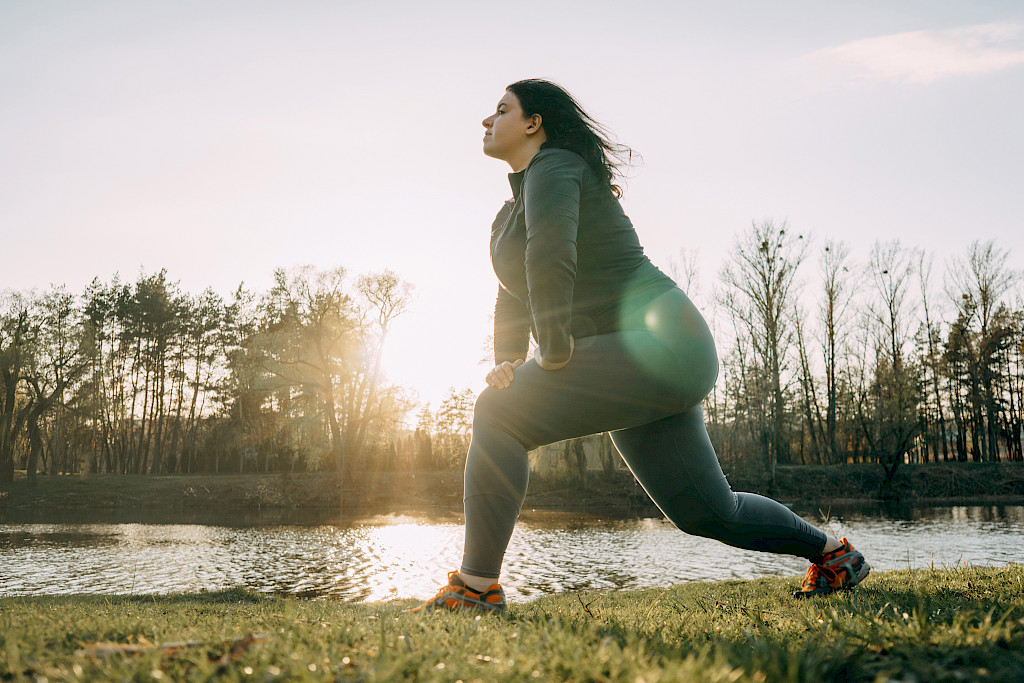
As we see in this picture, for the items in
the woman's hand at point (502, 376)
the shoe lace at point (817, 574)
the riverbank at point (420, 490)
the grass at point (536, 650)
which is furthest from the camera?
the riverbank at point (420, 490)

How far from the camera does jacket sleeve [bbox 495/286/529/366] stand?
9.02 feet

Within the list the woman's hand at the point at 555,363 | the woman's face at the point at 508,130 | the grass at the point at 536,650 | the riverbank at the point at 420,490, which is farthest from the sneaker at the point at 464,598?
A: the riverbank at the point at 420,490

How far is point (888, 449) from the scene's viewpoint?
29.8 meters

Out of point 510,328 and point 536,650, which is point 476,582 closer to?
point 536,650

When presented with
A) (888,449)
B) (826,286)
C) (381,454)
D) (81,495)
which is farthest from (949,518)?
(81,495)

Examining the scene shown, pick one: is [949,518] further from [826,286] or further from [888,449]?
[826,286]

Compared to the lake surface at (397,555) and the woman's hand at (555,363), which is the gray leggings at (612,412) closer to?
the woman's hand at (555,363)

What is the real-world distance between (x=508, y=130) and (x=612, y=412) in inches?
48.8

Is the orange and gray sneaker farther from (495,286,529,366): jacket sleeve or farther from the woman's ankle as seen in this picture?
(495,286,529,366): jacket sleeve

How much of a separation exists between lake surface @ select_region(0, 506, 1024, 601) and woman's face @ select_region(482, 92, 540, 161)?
530cm

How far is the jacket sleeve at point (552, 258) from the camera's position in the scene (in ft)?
7.06

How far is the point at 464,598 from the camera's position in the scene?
2229 millimetres

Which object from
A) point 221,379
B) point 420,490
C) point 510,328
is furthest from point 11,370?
point 510,328

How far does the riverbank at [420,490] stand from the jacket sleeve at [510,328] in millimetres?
23568
